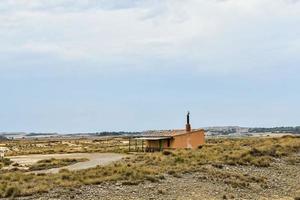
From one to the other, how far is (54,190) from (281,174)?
56.9ft

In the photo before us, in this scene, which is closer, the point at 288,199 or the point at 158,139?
the point at 288,199

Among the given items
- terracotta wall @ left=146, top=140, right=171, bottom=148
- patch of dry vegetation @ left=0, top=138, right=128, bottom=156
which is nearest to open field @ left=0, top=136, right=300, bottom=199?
terracotta wall @ left=146, top=140, right=171, bottom=148

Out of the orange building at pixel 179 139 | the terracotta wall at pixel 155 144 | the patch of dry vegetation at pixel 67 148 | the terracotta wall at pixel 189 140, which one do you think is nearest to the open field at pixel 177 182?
the orange building at pixel 179 139

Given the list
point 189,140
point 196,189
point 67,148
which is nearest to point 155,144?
point 189,140

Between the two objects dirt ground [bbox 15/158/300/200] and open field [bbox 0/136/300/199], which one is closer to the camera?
dirt ground [bbox 15/158/300/200]

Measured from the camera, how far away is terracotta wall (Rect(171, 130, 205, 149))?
63.2 m

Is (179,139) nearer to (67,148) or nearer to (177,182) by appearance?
(177,182)

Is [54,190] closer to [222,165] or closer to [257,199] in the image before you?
[257,199]

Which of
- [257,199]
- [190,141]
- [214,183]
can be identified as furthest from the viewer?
[190,141]

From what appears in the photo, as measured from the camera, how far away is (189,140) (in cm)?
6419

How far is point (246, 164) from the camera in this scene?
39.2 metres

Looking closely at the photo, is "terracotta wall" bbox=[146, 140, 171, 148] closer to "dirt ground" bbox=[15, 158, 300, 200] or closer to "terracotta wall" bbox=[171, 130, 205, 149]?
"terracotta wall" bbox=[171, 130, 205, 149]

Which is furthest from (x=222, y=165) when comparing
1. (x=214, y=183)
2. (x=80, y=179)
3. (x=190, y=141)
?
(x=190, y=141)

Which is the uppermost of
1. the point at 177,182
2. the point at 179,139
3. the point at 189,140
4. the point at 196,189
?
the point at 179,139
